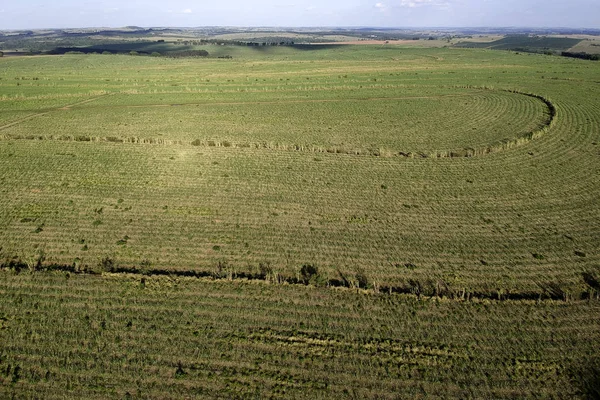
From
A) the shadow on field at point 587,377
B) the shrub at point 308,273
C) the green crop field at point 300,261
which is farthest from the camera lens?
the shrub at point 308,273

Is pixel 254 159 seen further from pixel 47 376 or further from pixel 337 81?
pixel 337 81

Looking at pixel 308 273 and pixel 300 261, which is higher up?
pixel 300 261

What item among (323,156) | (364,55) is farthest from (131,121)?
(364,55)

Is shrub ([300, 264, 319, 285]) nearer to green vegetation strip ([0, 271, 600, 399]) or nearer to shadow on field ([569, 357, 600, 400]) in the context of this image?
green vegetation strip ([0, 271, 600, 399])

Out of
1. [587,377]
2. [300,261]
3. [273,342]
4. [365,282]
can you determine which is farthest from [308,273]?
[587,377]

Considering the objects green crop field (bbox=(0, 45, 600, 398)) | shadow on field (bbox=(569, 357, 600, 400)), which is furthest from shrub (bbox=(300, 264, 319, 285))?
shadow on field (bbox=(569, 357, 600, 400))

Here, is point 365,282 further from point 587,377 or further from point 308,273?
point 587,377

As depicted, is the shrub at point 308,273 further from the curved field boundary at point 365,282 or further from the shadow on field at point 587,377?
the shadow on field at point 587,377

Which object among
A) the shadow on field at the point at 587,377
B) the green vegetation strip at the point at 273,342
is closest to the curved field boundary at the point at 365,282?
the green vegetation strip at the point at 273,342
